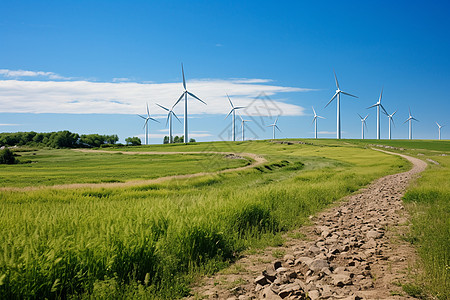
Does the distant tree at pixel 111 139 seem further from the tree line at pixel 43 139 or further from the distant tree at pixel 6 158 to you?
the distant tree at pixel 6 158

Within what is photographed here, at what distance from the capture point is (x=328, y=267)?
6395mm

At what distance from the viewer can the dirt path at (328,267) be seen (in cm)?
543

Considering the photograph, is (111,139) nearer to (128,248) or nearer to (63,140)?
(63,140)

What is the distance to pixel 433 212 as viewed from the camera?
11234mm

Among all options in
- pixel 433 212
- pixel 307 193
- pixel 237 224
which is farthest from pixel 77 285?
pixel 307 193

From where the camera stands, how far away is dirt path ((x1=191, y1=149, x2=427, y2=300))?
5.43 m

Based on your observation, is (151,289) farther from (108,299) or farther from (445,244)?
(445,244)

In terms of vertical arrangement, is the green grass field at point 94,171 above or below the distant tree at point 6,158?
below

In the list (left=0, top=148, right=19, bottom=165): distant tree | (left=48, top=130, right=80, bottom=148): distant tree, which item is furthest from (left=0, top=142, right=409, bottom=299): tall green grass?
(left=48, top=130, right=80, bottom=148): distant tree

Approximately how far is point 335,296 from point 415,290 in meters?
1.37

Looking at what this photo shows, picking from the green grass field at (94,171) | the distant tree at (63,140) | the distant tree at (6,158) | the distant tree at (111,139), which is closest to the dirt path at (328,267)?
the green grass field at (94,171)

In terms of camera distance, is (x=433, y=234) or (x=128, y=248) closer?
(x=128, y=248)

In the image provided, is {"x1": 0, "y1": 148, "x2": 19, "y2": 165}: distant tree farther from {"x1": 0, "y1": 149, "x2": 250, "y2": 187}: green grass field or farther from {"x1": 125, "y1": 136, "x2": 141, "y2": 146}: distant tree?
{"x1": 125, "y1": 136, "x2": 141, "y2": 146}: distant tree

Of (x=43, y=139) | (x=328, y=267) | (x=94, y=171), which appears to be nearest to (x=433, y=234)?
(x=328, y=267)
